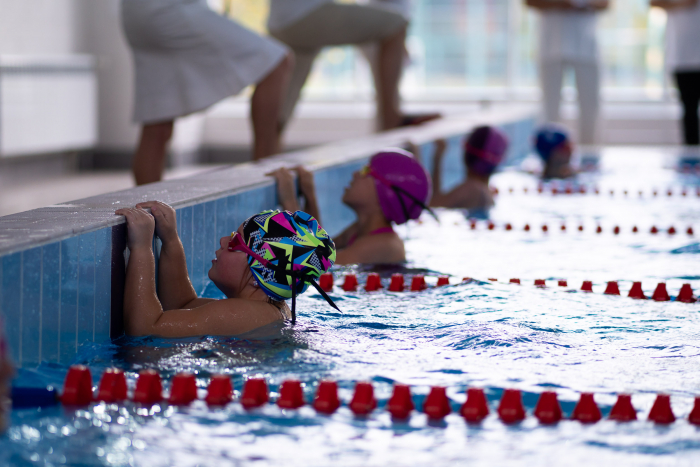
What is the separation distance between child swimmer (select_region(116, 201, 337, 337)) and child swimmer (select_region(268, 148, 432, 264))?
A: 1092mm

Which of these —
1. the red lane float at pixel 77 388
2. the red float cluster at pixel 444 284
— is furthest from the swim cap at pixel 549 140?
the red lane float at pixel 77 388

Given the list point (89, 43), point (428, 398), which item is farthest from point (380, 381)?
point (89, 43)

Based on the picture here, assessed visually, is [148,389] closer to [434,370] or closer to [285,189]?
[434,370]

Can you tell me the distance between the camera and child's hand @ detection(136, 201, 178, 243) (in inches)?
106

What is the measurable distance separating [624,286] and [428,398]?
1.83 m

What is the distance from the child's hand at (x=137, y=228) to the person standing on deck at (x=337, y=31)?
2.99 metres

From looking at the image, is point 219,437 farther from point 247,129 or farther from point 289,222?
point 247,129

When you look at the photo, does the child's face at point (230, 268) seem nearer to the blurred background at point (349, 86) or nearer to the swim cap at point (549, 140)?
the swim cap at point (549, 140)

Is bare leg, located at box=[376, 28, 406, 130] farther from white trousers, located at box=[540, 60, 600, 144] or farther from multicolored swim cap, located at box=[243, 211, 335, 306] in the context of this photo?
multicolored swim cap, located at box=[243, 211, 335, 306]

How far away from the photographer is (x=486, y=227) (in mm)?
5168

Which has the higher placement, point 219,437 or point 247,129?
point 247,129

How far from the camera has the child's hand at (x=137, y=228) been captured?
2.56 metres

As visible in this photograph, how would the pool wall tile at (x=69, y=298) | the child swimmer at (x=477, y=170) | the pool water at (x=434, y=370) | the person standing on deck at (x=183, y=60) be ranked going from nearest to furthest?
the pool water at (x=434, y=370)
the pool wall tile at (x=69, y=298)
the person standing on deck at (x=183, y=60)
the child swimmer at (x=477, y=170)

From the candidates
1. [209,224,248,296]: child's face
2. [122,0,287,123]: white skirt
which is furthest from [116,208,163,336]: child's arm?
[122,0,287,123]: white skirt
